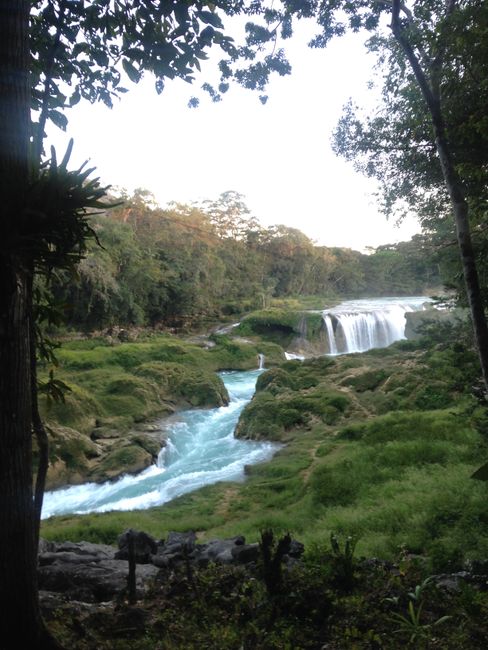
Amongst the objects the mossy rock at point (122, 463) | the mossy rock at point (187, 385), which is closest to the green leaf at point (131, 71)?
the mossy rock at point (122, 463)

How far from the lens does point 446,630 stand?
292cm

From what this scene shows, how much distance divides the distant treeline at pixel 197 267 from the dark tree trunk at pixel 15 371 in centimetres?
860

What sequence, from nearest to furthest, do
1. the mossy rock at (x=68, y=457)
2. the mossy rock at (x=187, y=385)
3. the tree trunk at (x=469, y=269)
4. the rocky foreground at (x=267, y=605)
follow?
the rocky foreground at (x=267, y=605)
the tree trunk at (x=469, y=269)
the mossy rock at (x=68, y=457)
the mossy rock at (x=187, y=385)

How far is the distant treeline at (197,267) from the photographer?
24.2m

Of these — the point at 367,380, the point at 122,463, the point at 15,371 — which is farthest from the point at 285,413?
the point at 15,371

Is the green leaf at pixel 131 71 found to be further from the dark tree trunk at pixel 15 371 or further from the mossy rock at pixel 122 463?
the mossy rock at pixel 122 463

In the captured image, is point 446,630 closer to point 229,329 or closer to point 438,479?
point 438,479

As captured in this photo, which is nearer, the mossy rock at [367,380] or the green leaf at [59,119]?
the green leaf at [59,119]

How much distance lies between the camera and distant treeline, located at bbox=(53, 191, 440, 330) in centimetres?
2423

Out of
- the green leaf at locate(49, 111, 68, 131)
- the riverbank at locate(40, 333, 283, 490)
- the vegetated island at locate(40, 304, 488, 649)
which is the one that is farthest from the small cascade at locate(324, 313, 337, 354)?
the green leaf at locate(49, 111, 68, 131)

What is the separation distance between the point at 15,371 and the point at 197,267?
29.9 metres

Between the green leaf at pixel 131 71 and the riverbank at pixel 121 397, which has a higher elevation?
the green leaf at pixel 131 71

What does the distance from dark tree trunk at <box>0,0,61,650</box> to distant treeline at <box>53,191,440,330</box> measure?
28.2 feet

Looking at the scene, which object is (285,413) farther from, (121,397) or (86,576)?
(86,576)
